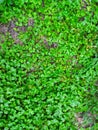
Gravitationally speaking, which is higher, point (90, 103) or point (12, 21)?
point (12, 21)

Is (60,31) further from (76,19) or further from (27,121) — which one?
(27,121)

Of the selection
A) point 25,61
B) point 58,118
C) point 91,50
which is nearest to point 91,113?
point 58,118

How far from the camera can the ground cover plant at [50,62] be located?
4.57 metres

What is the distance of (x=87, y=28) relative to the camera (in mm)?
4840

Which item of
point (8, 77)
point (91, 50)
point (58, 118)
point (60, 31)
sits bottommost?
point (58, 118)

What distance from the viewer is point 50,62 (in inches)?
187

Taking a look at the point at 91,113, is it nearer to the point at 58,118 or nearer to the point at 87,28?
the point at 58,118

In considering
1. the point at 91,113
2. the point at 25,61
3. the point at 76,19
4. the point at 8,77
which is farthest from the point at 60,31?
the point at 91,113

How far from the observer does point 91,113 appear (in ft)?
15.6

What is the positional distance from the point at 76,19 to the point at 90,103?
1401 millimetres

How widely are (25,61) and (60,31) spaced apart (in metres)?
0.76

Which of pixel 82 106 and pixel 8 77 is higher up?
pixel 8 77

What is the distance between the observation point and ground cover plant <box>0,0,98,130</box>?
15.0ft

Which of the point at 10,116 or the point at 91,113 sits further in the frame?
the point at 91,113
